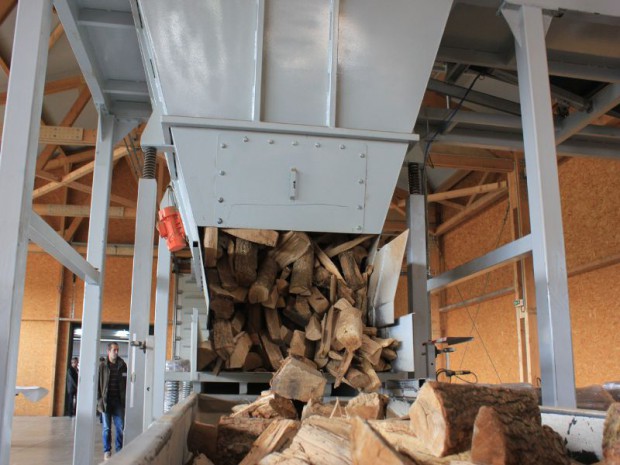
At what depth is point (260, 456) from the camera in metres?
1.67

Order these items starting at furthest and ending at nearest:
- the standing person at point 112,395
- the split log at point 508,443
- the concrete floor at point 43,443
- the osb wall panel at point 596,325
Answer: the osb wall panel at point 596,325 < the standing person at point 112,395 < the concrete floor at point 43,443 < the split log at point 508,443

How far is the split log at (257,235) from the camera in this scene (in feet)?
9.82

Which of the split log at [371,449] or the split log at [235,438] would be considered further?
the split log at [235,438]

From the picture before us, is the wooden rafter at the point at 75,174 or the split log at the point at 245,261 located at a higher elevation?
the wooden rafter at the point at 75,174

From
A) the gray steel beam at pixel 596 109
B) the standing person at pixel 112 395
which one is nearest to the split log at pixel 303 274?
the gray steel beam at pixel 596 109

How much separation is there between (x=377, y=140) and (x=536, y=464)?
76.2 inches

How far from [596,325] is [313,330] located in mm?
6310

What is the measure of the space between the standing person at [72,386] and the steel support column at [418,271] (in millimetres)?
10438

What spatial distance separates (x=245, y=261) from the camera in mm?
3172

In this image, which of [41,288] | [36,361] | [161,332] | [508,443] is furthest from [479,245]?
[508,443]

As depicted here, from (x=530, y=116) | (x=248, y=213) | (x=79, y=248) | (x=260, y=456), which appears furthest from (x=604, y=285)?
(x=79, y=248)

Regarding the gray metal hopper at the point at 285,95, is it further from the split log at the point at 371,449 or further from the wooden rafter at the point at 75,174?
the wooden rafter at the point at 75,174

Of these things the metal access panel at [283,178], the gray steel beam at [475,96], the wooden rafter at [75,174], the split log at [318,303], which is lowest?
the split log at [318,303]

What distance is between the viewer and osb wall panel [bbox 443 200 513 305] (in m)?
10.8
